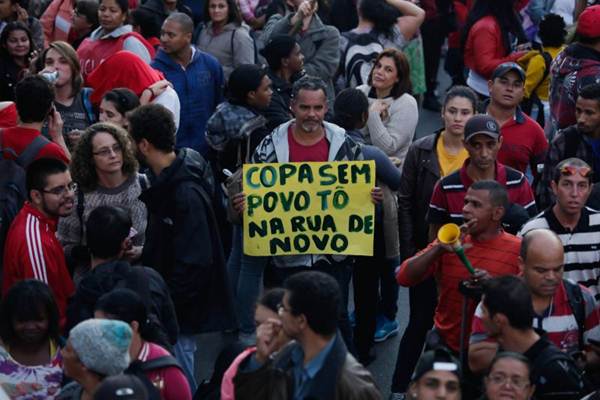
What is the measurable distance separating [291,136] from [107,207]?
1493 mm

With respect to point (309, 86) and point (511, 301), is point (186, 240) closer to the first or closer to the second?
point (309, 86)

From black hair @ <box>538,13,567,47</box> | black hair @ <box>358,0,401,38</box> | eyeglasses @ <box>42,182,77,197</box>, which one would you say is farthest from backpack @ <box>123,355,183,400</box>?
black hair @ <box>538,13,567,47</box>

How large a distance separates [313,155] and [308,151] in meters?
0.04

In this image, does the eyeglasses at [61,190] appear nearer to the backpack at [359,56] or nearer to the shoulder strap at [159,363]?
the shoulder strap at [159,363]

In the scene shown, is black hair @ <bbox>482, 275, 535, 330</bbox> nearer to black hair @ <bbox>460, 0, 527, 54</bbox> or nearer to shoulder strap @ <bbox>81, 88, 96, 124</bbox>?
shoulder strap @ <bbox>81, 88, 96, 124</bbox>

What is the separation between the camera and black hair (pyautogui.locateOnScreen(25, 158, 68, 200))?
7359 mm

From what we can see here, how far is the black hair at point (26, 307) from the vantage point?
625cm

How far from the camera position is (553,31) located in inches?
454

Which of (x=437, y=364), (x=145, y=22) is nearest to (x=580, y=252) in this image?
(x=437, y=364)

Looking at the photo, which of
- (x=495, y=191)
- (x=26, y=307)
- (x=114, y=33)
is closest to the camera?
(x=26, y=307)

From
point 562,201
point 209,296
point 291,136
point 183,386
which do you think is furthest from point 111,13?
point 183,386

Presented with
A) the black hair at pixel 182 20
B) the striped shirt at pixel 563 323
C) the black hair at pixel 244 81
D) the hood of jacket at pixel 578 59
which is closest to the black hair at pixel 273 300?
the striped shirt at pixel 563 323

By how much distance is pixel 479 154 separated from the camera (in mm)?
7609

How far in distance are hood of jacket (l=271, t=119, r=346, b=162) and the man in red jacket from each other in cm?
124
